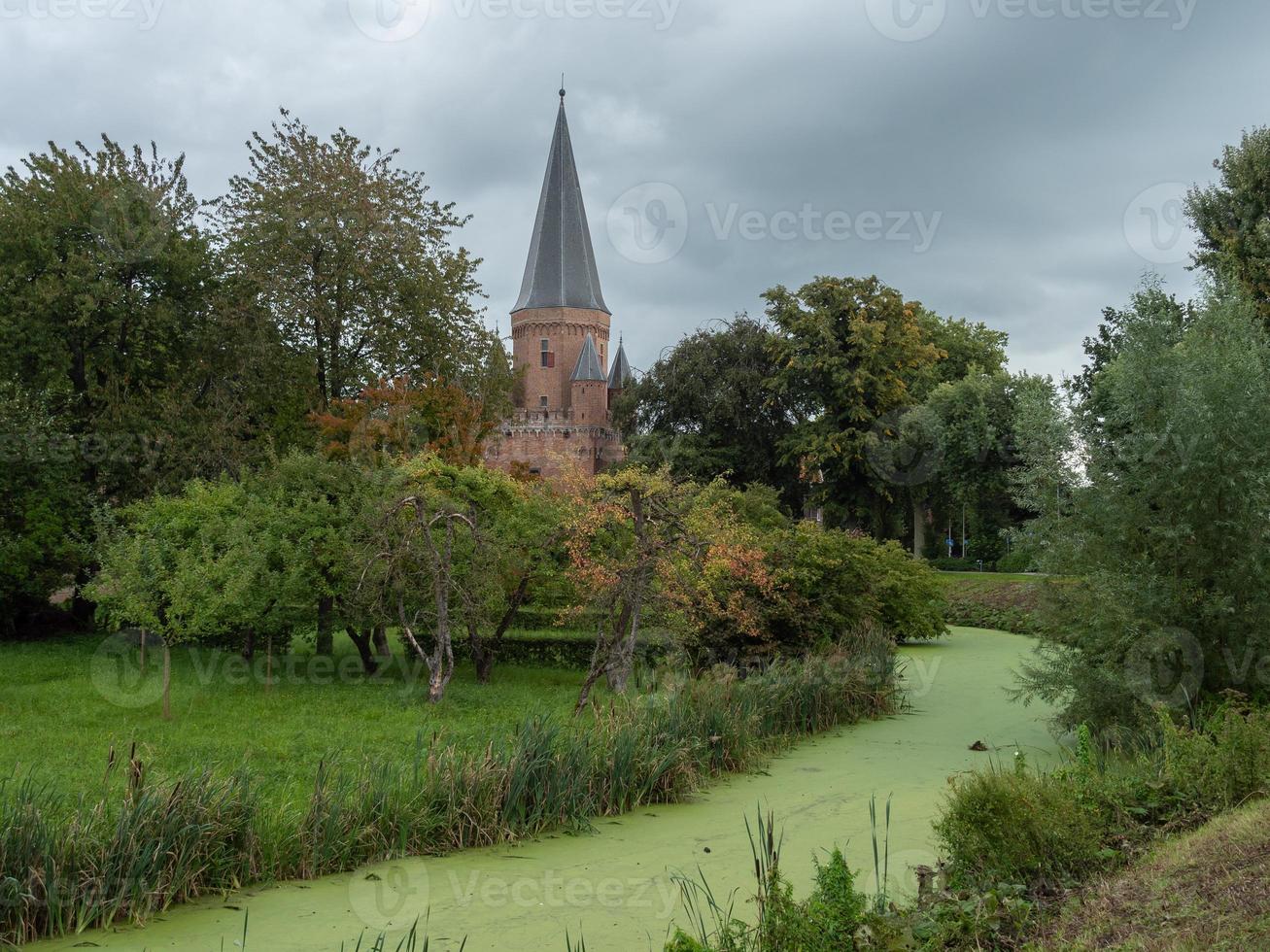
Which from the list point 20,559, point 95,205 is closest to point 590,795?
point 20,559

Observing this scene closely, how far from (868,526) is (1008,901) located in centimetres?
3569

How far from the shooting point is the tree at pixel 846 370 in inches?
1383

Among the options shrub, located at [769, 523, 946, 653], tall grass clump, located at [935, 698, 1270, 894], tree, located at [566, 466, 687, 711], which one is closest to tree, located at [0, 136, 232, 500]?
tree, located at [566, 466, 687, 711]

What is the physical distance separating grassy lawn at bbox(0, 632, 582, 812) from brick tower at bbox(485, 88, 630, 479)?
44.8 m

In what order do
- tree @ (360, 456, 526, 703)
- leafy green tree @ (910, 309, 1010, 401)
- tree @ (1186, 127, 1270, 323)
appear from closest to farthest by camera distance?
tree @ (360, 456, 526, 703) → tree @ (1186, 127, 1270, 323) → leafy green tree @ (910, 309, 1010, 401)

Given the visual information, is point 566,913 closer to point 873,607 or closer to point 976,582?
point 873,607

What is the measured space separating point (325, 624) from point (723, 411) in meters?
22.3

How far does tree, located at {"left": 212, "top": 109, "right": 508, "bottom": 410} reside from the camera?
2364cm

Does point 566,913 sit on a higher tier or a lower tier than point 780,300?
lower

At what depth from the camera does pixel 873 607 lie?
1820 centimetres

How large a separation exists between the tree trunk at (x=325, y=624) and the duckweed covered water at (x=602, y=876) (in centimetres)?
970

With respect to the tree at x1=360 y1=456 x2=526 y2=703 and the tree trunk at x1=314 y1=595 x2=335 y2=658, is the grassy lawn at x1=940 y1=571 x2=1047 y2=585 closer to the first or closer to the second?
the tree at x1=360 y1=456 x2=526 y2=703

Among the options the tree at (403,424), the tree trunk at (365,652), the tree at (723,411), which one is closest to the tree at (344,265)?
the tree at (403,424)

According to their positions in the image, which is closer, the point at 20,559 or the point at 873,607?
the point at 873,607
